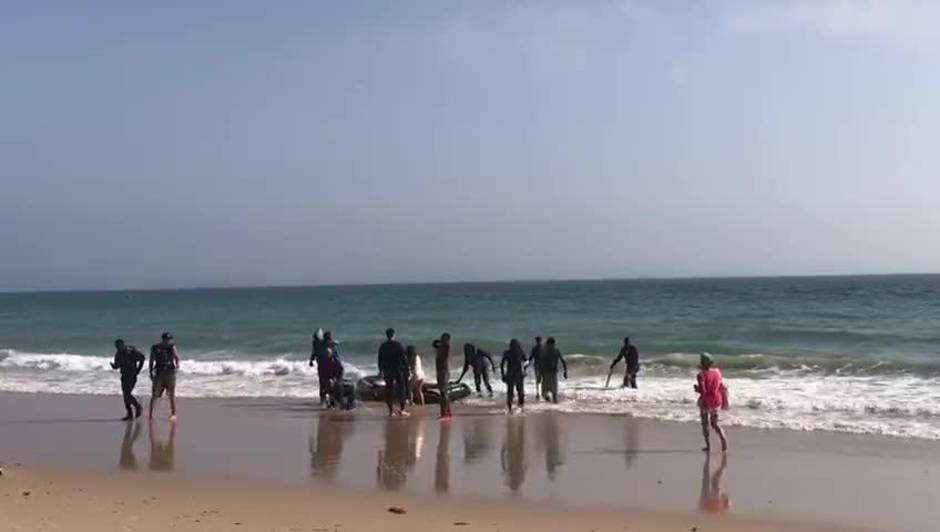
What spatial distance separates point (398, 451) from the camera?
13.8 m

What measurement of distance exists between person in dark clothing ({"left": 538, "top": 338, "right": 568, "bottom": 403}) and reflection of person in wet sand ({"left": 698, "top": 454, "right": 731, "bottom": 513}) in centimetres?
725

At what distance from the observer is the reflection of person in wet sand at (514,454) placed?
461 inches

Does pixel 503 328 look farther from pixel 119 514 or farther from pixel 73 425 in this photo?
pixel 119 514

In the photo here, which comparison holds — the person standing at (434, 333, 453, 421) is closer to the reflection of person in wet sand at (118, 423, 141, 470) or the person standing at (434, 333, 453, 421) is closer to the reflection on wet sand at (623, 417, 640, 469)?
the reflection on wet sand at (623, 417, 640, 469)

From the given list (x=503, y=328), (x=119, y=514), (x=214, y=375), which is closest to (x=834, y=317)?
(x=503, y=328)

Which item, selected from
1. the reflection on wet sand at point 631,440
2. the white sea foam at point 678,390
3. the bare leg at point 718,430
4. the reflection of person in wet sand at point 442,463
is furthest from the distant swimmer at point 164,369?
the bare leg at point 718,430

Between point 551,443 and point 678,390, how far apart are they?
7.98 m

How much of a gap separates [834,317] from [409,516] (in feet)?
146

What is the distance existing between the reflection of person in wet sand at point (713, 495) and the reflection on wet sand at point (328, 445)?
14.3ft

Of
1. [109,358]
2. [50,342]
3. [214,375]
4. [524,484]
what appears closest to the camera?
[524,484]

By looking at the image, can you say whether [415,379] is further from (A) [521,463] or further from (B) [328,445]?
(A) [521,463]

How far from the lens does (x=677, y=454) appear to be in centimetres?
1352

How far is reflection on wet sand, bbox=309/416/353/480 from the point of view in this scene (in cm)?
1240

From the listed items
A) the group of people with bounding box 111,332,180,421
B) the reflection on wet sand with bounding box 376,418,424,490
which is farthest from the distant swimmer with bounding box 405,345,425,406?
the group of people with bounding box 111,332,180,421
